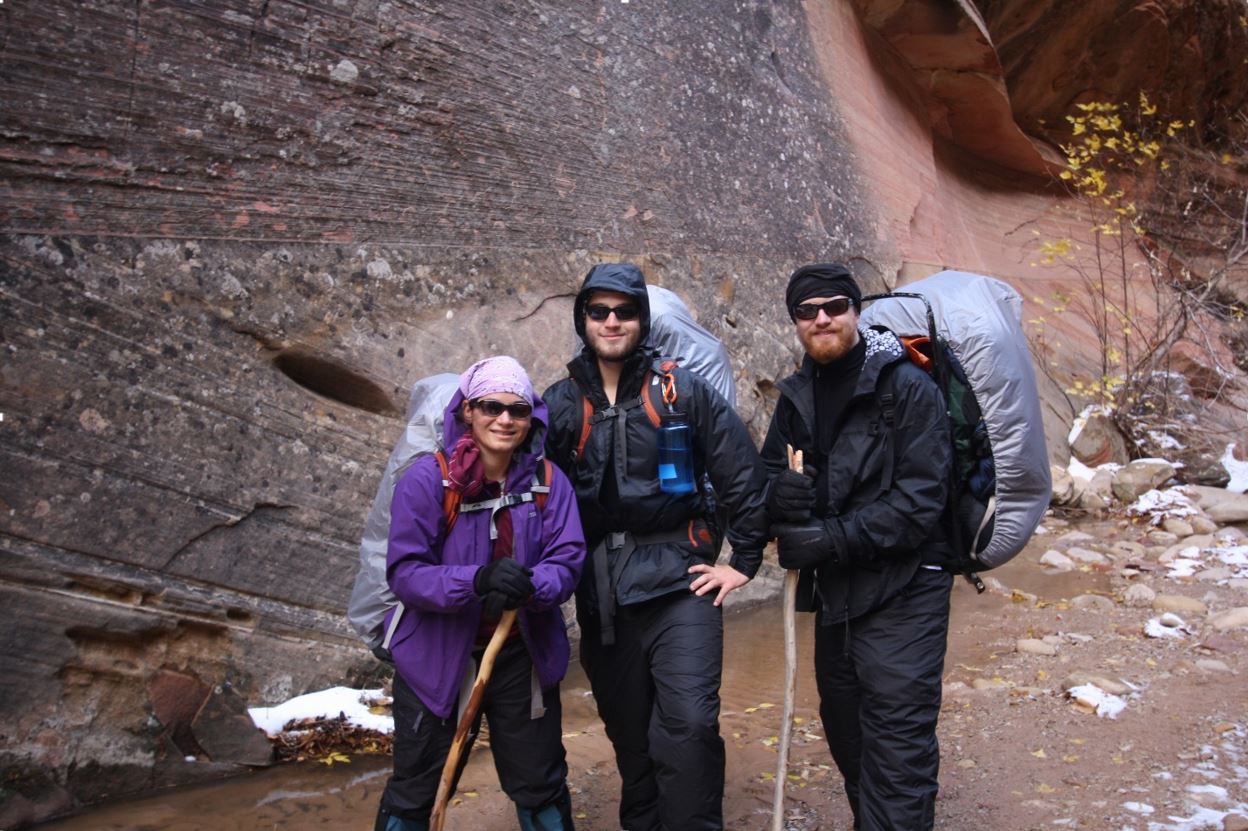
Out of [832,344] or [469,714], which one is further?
[832,344]

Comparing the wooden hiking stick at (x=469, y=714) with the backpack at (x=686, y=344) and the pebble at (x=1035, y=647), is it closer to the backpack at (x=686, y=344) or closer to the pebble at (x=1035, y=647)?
the backpack at (x=686, y=344)

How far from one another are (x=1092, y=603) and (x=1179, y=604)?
0.53m

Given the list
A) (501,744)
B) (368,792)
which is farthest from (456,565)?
(368,792)

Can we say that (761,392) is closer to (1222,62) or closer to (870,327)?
(870,327)

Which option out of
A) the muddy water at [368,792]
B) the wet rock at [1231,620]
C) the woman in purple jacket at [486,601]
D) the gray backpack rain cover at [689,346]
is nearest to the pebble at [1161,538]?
the wet rock at [1231,620]

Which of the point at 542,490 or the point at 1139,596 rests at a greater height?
the point at 542,490

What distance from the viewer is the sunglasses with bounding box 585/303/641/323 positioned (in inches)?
136

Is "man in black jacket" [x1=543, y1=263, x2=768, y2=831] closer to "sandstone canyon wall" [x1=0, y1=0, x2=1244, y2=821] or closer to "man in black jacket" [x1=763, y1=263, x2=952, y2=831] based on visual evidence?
"man in black jacket" [x1=763, y1=263, x2=952, y2=831]

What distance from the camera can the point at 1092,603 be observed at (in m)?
7.14

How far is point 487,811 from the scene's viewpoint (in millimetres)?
4234

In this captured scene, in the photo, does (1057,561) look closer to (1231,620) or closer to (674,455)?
(1231,620)

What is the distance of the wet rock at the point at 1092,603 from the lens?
705cm

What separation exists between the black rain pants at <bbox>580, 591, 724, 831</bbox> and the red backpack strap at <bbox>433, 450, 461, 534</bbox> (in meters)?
0.65

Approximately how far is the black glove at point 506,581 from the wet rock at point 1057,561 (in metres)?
6.49
